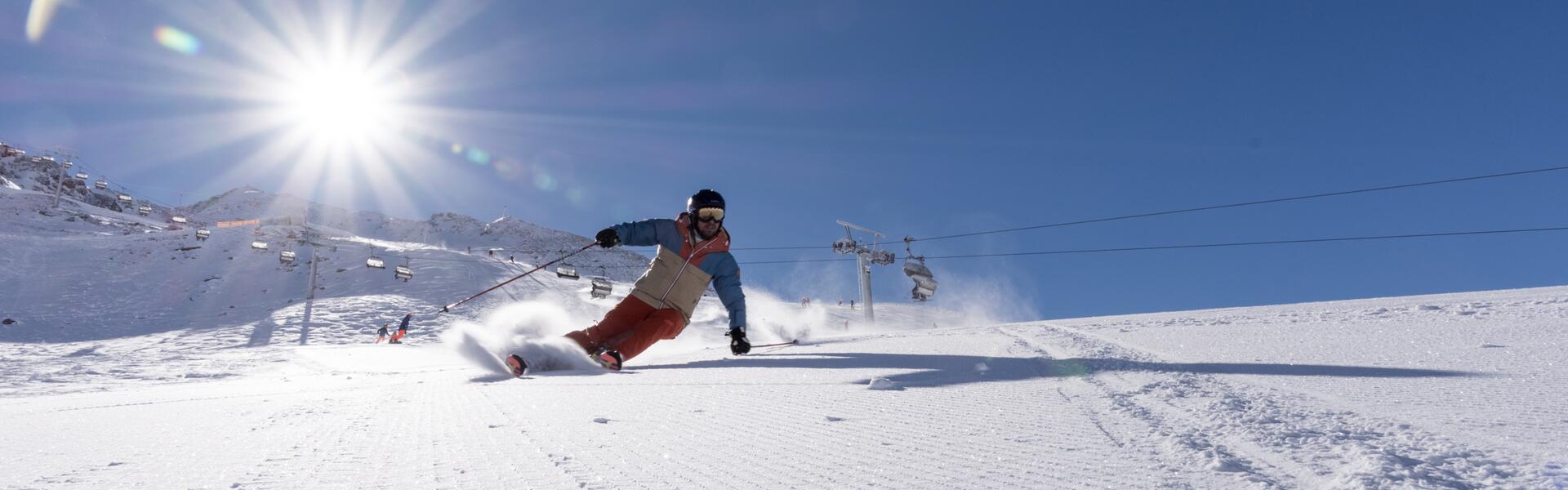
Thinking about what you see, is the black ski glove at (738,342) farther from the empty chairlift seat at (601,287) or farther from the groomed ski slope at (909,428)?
the empty chairlift seat at (601,287)

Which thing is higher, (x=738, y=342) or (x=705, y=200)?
(x=705, y=200)

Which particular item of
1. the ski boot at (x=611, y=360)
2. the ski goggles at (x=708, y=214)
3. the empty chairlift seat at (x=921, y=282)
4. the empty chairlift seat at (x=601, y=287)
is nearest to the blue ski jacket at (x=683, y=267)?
the ski goggles at (x=708, y=214)

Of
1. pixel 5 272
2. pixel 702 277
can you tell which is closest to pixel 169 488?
pixel 702 277

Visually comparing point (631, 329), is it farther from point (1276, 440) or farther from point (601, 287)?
point (601, 287)

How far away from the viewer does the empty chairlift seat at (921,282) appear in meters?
28.3

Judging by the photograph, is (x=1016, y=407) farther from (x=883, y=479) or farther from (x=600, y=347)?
(x=600, y=347)

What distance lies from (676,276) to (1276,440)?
505 cm

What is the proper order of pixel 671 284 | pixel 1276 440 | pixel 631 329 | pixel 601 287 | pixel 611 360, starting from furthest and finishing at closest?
pixel 601 287
pixel 671 284
pixel 631 329
pixel 611 360
pixel 1276 440

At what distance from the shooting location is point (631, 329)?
589 centimetres

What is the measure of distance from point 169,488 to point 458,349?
4.18 meters

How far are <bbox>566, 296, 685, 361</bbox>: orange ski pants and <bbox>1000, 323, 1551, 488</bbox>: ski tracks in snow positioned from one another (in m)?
3.85

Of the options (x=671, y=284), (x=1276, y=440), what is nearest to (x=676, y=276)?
(x=671, y=284)

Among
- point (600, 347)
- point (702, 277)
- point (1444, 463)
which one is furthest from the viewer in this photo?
point (702, 277)

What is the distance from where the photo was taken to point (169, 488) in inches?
56.2
